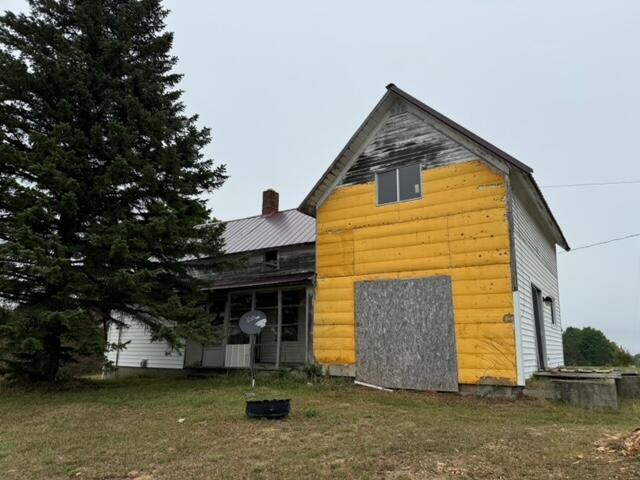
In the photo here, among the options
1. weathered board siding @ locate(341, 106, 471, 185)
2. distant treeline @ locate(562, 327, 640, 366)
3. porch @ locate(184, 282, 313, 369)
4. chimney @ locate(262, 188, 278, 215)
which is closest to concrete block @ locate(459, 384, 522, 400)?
weathered board siding @ locate(341, 106, 471, 185)

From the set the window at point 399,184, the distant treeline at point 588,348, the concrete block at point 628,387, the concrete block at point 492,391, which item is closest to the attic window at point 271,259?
the window at point 399,184

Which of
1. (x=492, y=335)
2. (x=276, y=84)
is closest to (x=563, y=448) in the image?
(x=492, y=335)

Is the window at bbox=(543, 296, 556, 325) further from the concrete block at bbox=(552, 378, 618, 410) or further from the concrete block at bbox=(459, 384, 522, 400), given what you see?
the concrete block at bbox=(459, 384, 522, 400)

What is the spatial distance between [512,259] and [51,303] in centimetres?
1170

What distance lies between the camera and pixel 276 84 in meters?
26.0

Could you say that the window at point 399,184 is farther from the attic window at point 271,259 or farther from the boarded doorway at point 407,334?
the attic window at point 271,259

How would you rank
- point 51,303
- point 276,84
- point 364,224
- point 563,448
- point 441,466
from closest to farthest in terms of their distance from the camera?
point 441,466 < point 563,448 < point 51,303 < point 364,224 < point 276,84

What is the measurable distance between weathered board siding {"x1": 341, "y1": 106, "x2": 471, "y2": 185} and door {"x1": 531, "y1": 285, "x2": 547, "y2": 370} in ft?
15.1

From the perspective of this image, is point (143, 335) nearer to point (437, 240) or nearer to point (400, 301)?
point (400, 301)

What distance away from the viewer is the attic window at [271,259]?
16922mm

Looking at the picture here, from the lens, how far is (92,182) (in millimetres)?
12883

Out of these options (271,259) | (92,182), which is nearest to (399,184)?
(271,259)

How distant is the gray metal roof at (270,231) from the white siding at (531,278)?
22.6 feet

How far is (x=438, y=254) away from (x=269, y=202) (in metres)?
12.9
